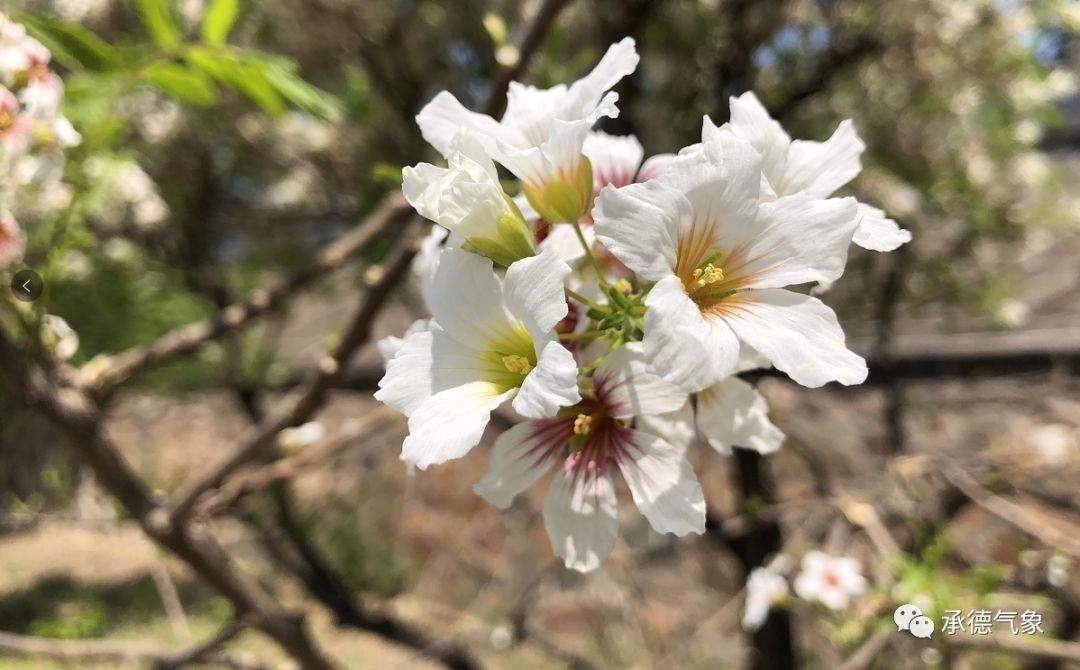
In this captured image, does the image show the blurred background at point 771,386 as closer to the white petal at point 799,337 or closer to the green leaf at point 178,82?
the green leaf at point 178,82

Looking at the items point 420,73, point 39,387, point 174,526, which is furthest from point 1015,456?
point 420,73

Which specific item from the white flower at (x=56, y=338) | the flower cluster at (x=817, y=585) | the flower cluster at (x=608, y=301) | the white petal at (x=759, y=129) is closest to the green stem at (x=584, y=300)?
the flower cluster at (x=608, y=301)

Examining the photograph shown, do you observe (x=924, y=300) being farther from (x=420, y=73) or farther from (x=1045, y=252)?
(x=420, y=73)

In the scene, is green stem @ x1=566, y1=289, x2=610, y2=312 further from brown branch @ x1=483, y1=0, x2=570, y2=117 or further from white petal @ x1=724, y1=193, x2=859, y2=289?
brown branch @ x1=483, y1=0, x2=570, y2=117

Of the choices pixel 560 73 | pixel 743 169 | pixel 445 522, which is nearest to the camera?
pixel 743 169

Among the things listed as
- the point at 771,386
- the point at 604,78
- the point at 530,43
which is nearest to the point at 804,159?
the point at 604,78

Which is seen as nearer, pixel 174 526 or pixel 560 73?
pixel 174 526

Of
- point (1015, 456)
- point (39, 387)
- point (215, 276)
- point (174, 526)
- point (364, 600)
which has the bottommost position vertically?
point (364, 600)
